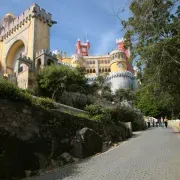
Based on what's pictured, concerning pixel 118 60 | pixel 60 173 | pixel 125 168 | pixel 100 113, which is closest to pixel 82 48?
pixel 118 60

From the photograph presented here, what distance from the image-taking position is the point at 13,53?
129 feet

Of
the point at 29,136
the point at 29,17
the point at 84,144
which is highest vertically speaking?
the point at 29,17

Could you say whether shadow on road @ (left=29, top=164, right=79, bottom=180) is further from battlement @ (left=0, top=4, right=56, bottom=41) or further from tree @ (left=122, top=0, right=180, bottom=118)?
battlement @ (left=0, top=4, right=56, bottom=41)

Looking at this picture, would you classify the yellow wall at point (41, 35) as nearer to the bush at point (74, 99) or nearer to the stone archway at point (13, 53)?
the stone archway at point (13, 53)

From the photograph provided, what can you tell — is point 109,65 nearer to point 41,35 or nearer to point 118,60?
point 118,60

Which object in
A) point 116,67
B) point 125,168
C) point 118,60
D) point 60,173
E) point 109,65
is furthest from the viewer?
point 109,65

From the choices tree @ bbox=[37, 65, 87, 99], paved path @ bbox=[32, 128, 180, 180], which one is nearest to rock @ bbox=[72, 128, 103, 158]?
paved path @ bbox=[32, 128, 180, 180]

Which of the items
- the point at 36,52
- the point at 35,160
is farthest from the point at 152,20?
the point at 36,52

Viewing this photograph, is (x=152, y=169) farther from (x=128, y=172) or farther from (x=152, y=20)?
(x=152, y=20)

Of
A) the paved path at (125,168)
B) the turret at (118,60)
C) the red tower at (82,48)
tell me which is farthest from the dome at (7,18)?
the paved path at (125,168)

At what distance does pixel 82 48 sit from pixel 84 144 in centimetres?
7497

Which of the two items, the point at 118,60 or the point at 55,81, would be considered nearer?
the point at 55,81

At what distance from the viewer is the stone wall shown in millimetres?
7586

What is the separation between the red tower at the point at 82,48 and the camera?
82062 millimetres
